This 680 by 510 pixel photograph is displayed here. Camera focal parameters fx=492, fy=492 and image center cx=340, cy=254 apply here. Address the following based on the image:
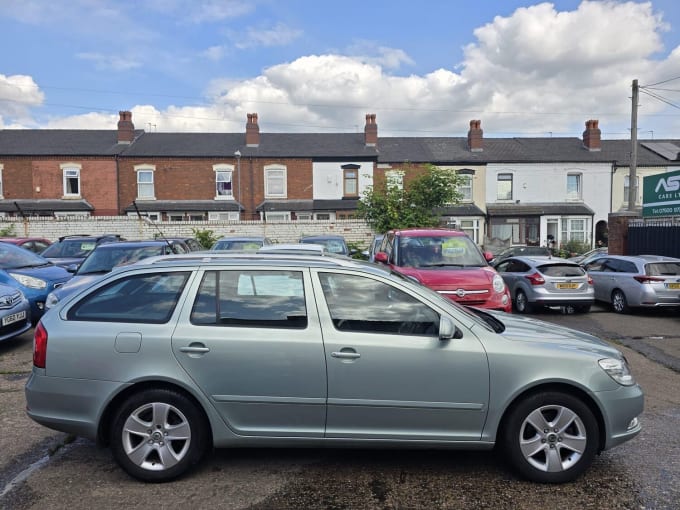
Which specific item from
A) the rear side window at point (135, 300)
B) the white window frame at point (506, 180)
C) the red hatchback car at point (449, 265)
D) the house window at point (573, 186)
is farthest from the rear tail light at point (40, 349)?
the house window at point (573, 186)

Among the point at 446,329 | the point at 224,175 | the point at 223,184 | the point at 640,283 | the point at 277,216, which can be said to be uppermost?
the point at 224,175

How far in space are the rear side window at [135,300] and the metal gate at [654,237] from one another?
49.8 feet

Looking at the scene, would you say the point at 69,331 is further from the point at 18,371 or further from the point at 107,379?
the point at 18,371

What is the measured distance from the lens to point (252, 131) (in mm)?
32625

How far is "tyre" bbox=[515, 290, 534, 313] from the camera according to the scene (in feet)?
36.9

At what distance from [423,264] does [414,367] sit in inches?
220

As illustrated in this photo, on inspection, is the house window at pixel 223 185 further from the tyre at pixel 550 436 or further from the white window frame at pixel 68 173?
the tyre at pixel 550 436

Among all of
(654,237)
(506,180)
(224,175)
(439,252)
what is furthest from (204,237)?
(506,180)

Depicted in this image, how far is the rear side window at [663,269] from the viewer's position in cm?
1071

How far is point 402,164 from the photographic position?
32156mm

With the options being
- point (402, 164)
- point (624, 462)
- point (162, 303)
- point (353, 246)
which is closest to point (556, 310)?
point (624, 462)

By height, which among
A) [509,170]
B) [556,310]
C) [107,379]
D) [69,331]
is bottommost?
[556,310]

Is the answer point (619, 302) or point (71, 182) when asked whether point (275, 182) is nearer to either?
point (71, 182)

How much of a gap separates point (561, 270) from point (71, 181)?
30.1 meters
